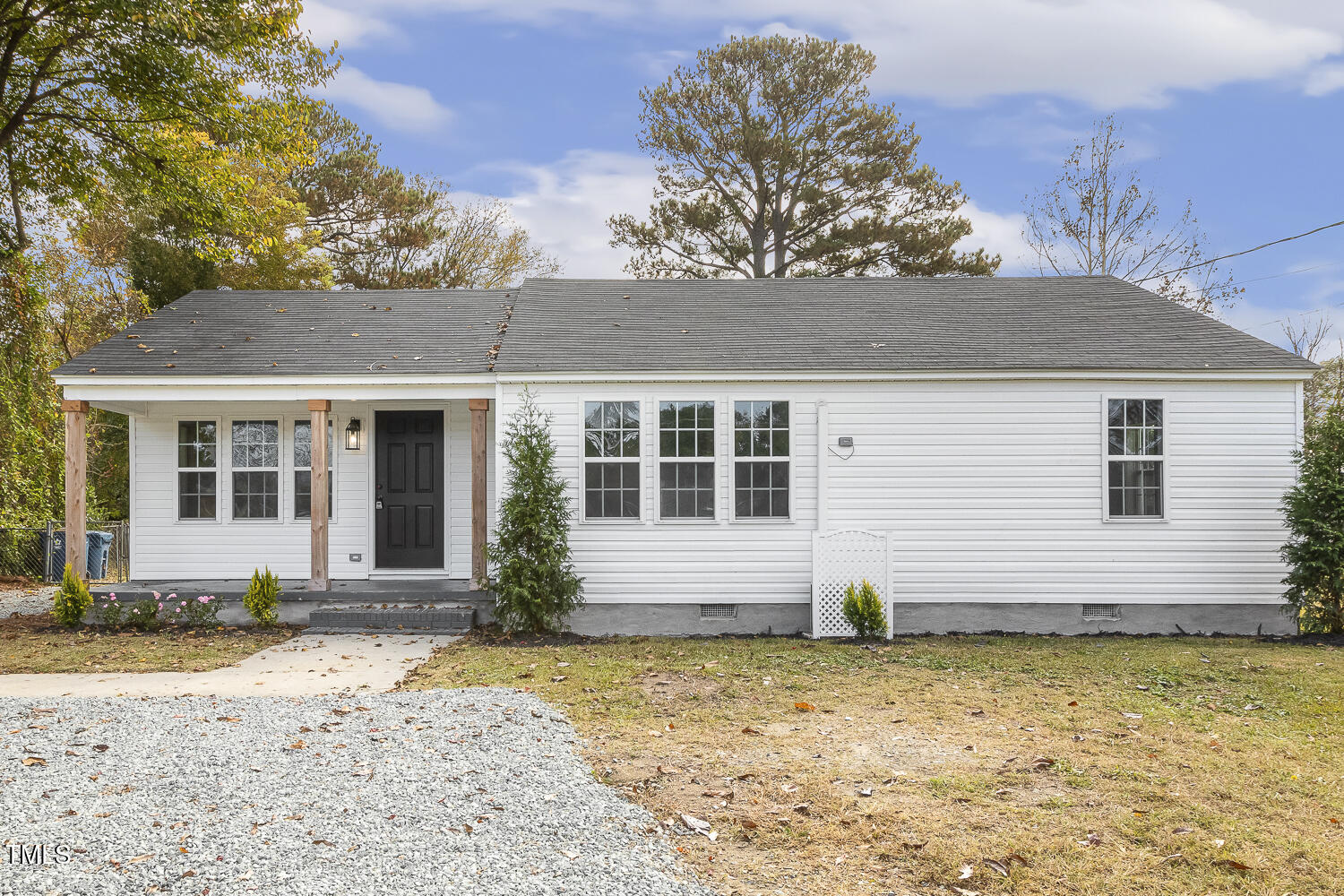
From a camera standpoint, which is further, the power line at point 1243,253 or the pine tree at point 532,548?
the power line at point 1243,253

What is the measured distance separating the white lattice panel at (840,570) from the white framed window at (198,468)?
312 inches

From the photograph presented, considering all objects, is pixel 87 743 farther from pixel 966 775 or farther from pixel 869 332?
pixel 869 332

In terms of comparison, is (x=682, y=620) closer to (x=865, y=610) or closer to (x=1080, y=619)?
(x=865, y=610)

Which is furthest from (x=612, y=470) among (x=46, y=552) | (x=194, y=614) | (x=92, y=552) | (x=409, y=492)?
(x=46, y=552)

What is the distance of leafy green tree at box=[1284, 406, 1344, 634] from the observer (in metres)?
8.89

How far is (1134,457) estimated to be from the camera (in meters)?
9.62

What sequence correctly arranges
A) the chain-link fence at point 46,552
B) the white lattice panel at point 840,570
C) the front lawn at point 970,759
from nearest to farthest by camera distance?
the front lawn at point 970,759 < the white lattice panel at point 840,570 < the chain-link fence at point 46,552

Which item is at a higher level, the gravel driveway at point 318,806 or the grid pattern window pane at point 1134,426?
the grid pattern window pane at point 1134,426

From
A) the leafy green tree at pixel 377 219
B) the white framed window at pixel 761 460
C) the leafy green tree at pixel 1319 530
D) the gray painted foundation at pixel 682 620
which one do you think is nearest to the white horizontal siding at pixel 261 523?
the gray painted foundation at pixel 682 620

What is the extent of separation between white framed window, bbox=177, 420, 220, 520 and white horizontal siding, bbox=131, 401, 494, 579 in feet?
0.25

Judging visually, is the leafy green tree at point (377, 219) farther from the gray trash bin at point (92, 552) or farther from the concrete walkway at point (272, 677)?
the concrete walkway at point (272, 677)

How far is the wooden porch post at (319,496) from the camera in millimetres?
10000

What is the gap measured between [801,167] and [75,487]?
17.7 metres

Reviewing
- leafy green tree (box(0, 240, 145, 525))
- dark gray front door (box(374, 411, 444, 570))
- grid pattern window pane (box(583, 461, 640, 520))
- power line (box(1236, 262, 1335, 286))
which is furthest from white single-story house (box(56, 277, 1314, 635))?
power line (box(1236, 262, 1335, 286))
